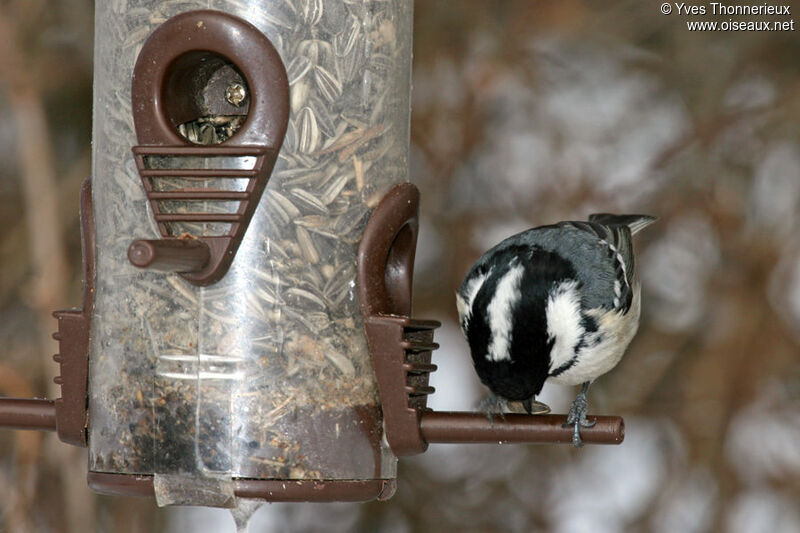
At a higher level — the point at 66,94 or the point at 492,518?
the point at 66,94

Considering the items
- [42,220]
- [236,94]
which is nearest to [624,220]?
[236,94]

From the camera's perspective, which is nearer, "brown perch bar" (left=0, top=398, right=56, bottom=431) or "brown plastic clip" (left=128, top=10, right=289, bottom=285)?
"brown plastic clip" (left=128, top=10, right=289, bottom=285)

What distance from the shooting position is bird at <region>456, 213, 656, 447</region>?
3.03m

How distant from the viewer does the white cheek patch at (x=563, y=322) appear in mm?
3152

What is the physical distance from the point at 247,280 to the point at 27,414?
70 centimetres

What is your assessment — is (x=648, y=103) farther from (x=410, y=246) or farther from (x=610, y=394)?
(x=410, y=246)

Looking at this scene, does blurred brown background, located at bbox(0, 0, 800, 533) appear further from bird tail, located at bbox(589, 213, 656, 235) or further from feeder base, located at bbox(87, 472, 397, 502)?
feeder base, located at bbox(87, 472, 397, 502)

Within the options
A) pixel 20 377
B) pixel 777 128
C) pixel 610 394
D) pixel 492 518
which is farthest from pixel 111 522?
pixel 777 128

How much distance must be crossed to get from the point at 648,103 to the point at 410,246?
2306 mm

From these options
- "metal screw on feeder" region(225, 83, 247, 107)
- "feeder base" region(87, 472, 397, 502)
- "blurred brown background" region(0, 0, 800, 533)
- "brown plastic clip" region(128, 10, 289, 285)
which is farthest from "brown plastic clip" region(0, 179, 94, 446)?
"blurred brown background" region(0, 0, 800, 533)

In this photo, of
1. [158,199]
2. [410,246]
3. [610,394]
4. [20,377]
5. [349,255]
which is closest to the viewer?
[158,199]

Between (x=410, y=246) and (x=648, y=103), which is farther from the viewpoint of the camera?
(x=648, y=103)

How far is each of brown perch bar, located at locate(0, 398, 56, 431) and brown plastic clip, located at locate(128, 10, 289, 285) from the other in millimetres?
595

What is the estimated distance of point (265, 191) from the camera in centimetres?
287
